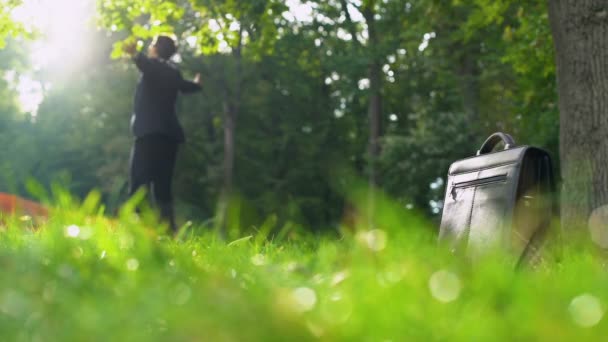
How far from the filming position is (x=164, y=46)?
28.3ft

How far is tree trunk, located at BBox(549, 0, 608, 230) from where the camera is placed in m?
7.59

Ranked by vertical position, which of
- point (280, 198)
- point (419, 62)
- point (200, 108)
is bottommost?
Answer: point (280, 198)

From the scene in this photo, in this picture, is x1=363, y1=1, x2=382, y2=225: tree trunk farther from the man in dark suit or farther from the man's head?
the man in dark suit

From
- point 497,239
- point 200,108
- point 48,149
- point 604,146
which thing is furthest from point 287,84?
point 497,239

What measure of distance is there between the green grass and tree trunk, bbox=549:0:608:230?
521 centimetres

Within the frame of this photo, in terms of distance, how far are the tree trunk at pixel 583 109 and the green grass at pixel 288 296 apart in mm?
5208

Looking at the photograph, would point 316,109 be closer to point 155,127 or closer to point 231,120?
point 231,120

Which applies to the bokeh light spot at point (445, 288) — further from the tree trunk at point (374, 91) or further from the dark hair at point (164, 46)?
the tree trunk at point (374, 91)

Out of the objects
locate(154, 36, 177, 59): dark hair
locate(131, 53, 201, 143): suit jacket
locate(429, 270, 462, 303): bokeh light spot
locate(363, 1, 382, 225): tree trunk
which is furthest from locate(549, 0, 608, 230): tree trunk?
locate(363, 1, 382, 225): tree trunk

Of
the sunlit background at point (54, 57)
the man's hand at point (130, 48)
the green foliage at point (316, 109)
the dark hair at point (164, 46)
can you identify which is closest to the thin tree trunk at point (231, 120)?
the green foliage at point (316, 109)

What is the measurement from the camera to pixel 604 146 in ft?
25.1

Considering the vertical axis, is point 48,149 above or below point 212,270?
below

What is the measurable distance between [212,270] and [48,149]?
43.7 metres

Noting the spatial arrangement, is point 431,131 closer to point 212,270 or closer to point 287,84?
point 287,84
